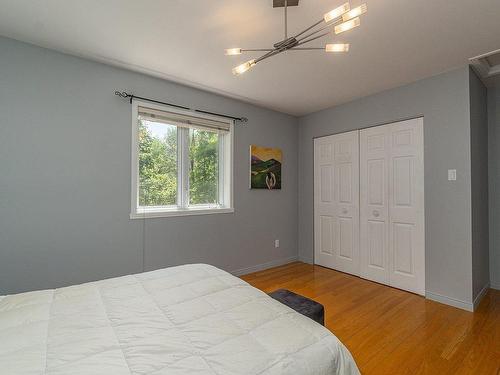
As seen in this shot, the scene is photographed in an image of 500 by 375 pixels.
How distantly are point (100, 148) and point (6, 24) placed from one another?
3.61 ft

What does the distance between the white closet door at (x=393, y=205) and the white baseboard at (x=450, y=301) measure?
0.09 metres

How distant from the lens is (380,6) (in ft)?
5.58

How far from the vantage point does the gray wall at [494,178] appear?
2.97 metres

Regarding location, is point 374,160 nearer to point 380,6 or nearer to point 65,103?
point 380,6

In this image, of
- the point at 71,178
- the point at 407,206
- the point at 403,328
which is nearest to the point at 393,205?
the point at 407,206

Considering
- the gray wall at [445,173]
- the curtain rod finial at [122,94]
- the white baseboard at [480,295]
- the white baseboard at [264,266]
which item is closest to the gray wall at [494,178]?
the white baseboard at [480,295]

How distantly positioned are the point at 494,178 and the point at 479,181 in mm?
511

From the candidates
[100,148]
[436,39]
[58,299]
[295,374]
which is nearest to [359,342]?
[295,374]

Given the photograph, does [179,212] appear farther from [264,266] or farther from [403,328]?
[403,328]

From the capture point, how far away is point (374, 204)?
10.8 feet

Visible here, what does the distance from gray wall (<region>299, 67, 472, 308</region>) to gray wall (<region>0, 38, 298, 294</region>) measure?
8.52 ft

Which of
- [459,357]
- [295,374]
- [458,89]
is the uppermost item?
[458,89]

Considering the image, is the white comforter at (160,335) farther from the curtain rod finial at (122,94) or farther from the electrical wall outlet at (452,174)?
the electrical wall outlet at (452,174)

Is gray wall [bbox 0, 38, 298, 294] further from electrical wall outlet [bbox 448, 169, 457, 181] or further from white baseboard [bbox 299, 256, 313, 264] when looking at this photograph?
electrical wall outlet [bbox 448, 169, 457, 181]
